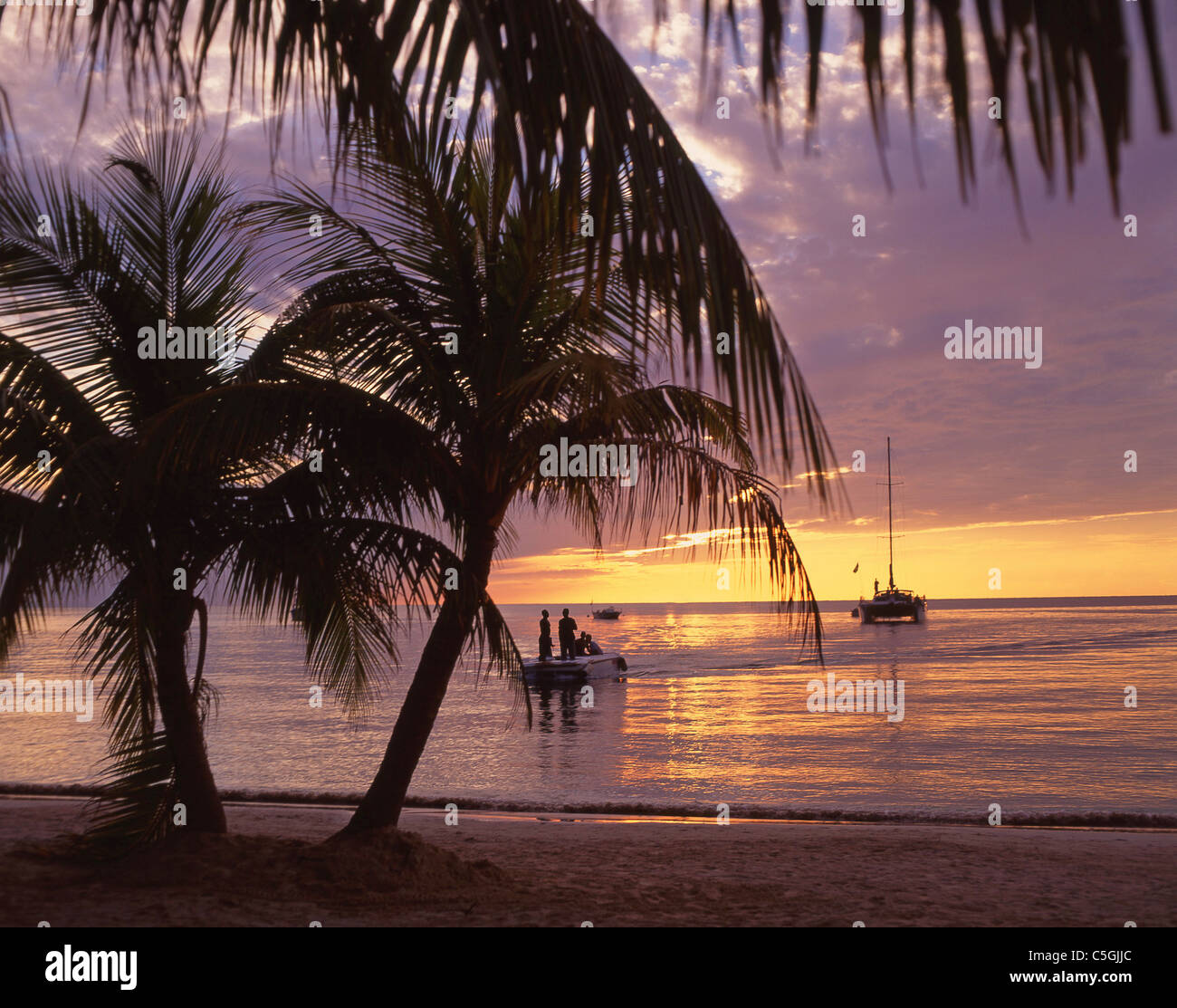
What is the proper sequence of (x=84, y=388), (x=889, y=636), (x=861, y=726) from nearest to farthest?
(x=84, y=388)
(x=861, y=726)
(x=889, y=636)

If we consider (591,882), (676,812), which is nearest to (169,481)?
(591,882)

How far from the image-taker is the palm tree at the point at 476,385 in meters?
6.60

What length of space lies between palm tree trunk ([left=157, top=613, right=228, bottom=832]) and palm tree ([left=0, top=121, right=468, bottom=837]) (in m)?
0.01

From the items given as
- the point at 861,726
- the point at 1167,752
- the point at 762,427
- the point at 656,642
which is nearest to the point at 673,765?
the point at 861,726

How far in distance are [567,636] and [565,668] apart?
44.6 inches

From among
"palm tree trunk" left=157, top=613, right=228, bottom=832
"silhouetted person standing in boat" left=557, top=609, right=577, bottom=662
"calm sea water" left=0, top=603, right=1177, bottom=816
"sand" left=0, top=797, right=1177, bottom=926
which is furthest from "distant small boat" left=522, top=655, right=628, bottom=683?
"palm tree trunk" left=157, top=613, right=228, bottom=832

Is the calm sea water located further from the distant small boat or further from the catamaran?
the catamaran

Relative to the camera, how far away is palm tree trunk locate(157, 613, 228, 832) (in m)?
7.50

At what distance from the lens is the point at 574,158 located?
194cm

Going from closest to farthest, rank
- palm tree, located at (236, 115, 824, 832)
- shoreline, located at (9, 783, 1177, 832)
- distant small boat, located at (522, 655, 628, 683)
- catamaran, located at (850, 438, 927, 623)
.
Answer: palm tree, located at (236, 115, 824, 832) < shoreline, located at (9, 783, 1177, 832) < distant small boat, located at (522, 655, 628, 683) < catamaran, located at (850, 438, 927, 623)

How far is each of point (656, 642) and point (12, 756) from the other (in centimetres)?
6026

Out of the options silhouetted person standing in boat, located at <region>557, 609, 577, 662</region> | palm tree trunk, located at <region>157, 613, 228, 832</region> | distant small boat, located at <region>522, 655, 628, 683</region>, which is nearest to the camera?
palm tree trunk, located at <region>157, 613, 228, 832</region>

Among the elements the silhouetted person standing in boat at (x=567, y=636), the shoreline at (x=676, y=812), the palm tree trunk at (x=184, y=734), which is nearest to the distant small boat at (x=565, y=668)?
the silhouetted person standing in boat at (x=567, y=636)

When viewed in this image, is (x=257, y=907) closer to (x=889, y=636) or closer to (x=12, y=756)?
(x=12, y=756)
